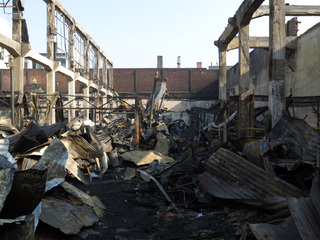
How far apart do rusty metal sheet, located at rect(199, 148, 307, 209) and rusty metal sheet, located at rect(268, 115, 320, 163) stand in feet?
1.98

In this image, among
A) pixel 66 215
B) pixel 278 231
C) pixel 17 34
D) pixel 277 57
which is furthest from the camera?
pixel 17 34

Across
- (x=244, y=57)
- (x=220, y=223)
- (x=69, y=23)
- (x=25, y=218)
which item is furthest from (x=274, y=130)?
(x=69, y=23)

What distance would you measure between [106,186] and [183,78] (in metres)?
27.3

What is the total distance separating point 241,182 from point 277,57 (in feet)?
14.8

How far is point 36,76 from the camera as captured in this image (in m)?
31.8

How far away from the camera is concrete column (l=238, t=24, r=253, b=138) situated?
9.42 meters

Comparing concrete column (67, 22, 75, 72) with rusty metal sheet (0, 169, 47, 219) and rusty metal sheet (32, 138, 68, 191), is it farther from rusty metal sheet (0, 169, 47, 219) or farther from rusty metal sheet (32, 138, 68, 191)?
rusty metal sheet (0, 169, 47, 219)

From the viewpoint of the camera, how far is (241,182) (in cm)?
448

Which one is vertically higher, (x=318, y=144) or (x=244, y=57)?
(x=244, y=57)

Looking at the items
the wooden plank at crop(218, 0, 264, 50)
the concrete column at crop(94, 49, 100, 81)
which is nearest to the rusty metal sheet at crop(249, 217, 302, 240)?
the wooden plank at crop(218, 0, 264, 50)

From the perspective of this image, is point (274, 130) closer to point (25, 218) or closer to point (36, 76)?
point (25, 218)

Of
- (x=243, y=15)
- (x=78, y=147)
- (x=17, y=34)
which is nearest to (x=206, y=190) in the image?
(x=78, y=147)

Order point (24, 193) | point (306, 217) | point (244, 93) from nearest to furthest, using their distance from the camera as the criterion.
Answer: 1. point (306, 217)
2. point (24, 193)
3. point (244, 93)

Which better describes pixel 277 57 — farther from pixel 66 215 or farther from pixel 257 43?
pixel 257 43
